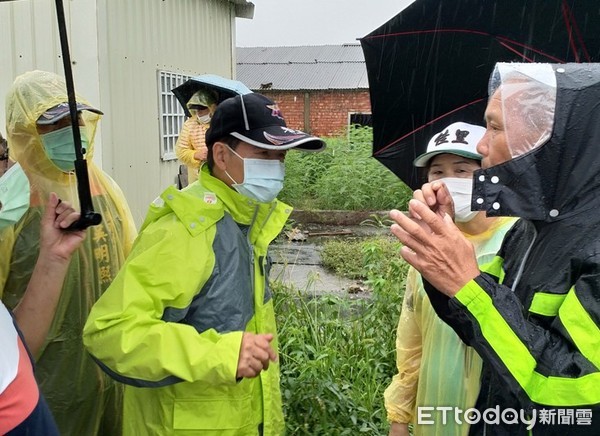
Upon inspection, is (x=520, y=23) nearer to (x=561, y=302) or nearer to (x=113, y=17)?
(x=561, y=302)

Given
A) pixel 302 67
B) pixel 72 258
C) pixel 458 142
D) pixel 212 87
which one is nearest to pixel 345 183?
pixel 212 87

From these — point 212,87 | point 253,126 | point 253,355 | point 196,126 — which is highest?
point 253,126

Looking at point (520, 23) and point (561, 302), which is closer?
point (561, 302)

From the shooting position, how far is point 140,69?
6.85 metres

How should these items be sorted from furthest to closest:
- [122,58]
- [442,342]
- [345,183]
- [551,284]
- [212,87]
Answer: [345,183], [212,87], [122,58], [442,342], [551,284]

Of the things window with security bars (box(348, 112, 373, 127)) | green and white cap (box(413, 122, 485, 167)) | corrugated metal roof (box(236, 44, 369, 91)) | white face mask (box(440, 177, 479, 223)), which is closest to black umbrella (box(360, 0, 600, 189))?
green and white cap (box(413, 122, 485, 167))

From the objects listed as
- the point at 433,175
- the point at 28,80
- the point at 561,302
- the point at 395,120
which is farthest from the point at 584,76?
the point at 28,80

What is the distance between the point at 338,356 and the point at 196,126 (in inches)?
156

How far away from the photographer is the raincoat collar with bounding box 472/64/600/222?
4.83 feet

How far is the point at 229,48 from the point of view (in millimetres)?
10414

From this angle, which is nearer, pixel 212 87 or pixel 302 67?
pixel 212 87

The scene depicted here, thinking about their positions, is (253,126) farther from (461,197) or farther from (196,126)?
(196,126)

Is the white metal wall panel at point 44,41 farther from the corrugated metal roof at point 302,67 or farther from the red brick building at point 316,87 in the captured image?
the corrugated metal roof at point 302,67

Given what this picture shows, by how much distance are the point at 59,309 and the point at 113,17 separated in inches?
171
